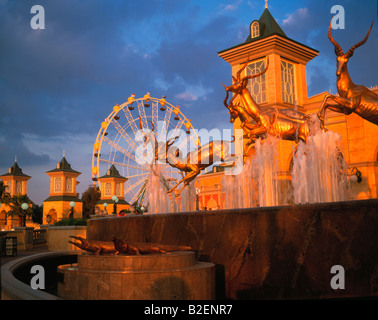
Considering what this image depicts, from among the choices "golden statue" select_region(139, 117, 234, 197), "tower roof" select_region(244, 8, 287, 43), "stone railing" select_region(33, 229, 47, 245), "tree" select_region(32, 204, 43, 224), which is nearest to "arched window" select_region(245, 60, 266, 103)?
"tower roof" select_region(244, 8, 287, 43)

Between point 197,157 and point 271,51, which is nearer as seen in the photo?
point 197,157

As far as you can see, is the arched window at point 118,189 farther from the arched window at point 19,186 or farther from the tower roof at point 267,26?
the tower roof at point 267,26

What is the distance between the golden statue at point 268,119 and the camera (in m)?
11.8

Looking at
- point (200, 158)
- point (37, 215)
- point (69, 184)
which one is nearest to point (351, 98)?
point (200, 158)

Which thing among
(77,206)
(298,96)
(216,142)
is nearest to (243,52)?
(298,96)

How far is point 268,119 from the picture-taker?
11977 millimetres

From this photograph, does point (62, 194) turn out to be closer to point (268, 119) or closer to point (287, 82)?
point (287, 82)

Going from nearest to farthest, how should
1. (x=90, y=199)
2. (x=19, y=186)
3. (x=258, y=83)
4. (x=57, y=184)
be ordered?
(x=258, y=83) → (x=57, y=184) → (x=19, y=186) → (x=90, y=199)

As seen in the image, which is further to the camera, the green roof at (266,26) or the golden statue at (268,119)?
the green roof at (266,26)

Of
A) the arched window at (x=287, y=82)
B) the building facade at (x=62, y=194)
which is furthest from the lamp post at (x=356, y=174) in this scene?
the building facade at (x=62, y=194)

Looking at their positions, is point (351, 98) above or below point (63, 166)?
below

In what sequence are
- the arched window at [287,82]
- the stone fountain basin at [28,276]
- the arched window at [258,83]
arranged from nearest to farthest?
1. the stone fountain basin at [28,276]
2. the arched window at [258,83]
3. the arched window at [287,82]
